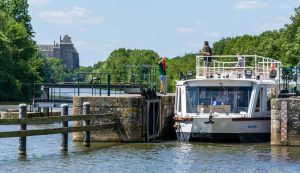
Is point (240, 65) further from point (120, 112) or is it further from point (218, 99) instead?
point (120, 112)

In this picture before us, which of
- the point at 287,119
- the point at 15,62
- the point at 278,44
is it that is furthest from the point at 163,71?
the point at 15,62

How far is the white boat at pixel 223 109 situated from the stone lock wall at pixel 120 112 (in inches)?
82.0

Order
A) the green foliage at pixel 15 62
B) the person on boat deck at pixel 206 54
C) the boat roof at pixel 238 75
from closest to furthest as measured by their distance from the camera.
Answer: the boat roof at pixel 238 75 → the person on boat deck at pixel 206 54 → the green foliage at pixel 15 62

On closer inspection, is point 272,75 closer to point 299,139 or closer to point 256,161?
point 299,139

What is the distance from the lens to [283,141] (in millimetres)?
36500

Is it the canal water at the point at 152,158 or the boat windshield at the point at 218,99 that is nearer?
the canal water at the point at 152,158

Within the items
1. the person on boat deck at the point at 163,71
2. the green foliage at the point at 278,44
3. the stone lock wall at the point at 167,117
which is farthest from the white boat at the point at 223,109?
the green foliage at the point at 278,44

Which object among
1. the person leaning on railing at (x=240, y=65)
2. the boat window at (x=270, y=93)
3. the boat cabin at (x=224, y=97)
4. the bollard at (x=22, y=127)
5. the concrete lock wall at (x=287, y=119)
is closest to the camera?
the bollard at (x=22, y=127)

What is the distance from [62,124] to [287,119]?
8.83 metres

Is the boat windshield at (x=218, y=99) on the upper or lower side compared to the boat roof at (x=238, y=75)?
lower

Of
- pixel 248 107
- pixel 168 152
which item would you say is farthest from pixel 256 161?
pixel 248 107

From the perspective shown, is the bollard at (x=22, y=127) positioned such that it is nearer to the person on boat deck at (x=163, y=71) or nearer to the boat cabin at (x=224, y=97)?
the boat cabin at (x=224, y=97)

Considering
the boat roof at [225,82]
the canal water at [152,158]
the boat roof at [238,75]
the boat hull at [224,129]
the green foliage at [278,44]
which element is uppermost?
the green foliage at [278,44]

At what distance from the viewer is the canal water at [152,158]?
2998 cm
